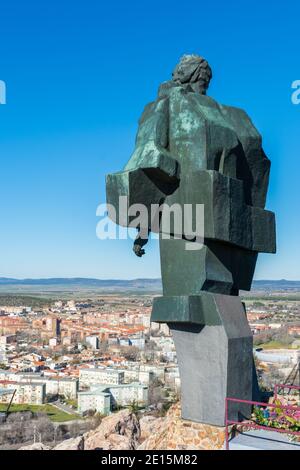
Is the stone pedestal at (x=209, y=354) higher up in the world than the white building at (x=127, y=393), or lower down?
higher up

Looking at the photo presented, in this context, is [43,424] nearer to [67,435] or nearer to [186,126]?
[67,435]

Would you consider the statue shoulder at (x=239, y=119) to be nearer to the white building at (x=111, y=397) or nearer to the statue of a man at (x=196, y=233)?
the statue of a man at (x=196, y=233)

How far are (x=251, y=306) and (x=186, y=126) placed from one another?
13293 centimetres

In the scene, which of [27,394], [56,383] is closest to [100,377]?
[56,383]

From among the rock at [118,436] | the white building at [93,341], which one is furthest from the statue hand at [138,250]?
the white building at [93,341]

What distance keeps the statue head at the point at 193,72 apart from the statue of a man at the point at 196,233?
0.01 meters

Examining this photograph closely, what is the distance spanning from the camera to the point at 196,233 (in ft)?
22.5

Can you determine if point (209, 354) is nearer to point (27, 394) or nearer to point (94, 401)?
point (94, 401)

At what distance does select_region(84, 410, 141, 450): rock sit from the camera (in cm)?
915

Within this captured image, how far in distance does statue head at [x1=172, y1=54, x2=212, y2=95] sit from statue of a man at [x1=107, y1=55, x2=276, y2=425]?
0.01 meters

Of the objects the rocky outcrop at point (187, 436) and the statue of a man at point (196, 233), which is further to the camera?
the statue of a man at point (196, 233)

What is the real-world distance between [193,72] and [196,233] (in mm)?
2062

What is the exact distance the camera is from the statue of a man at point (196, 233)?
267 inches

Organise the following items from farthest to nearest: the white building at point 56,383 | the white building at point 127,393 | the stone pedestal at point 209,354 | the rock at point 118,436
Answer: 1. the white building at point 56,383
2. the white building at point 127,393
3. the rock at point 118,436
4. the stone pedestal at point 209,354
